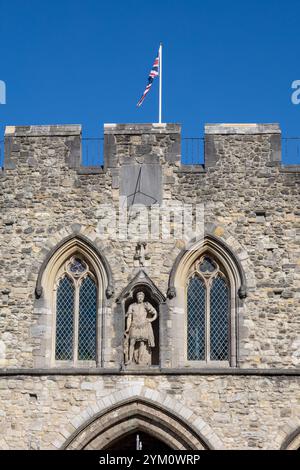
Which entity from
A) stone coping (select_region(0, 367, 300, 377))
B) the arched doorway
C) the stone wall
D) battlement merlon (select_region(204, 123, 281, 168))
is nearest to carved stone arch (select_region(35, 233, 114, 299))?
stone coping (select_region(0, 367, 300, 377))

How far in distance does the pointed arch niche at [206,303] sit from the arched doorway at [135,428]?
0.95m

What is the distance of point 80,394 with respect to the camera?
72.5 feet

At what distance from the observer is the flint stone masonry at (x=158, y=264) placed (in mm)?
21969

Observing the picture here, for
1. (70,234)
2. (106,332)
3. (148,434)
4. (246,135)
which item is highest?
(246,135)

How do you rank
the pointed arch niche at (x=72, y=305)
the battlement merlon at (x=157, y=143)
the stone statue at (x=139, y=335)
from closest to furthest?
1. the stone statue at (x=139, y=335)
2. the pointed arch niche at (x=72, y=305)
3. the battlement merlon at (x=157, y=143)

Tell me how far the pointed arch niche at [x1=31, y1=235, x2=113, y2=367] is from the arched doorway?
964mm

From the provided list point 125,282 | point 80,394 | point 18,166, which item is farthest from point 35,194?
point 80,394

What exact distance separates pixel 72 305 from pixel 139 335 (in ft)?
4.69

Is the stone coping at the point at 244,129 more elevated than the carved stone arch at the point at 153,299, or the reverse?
the stone coping at the point at 244,129

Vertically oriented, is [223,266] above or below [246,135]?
below

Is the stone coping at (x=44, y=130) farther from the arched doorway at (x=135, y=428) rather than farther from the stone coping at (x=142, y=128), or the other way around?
the arched doorway at (x=135, y=428)

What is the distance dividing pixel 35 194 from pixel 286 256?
464 centimetres

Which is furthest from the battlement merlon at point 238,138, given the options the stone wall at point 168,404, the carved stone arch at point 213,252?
the stone wall at point 168,404

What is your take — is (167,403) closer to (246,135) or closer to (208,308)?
(208,308)
